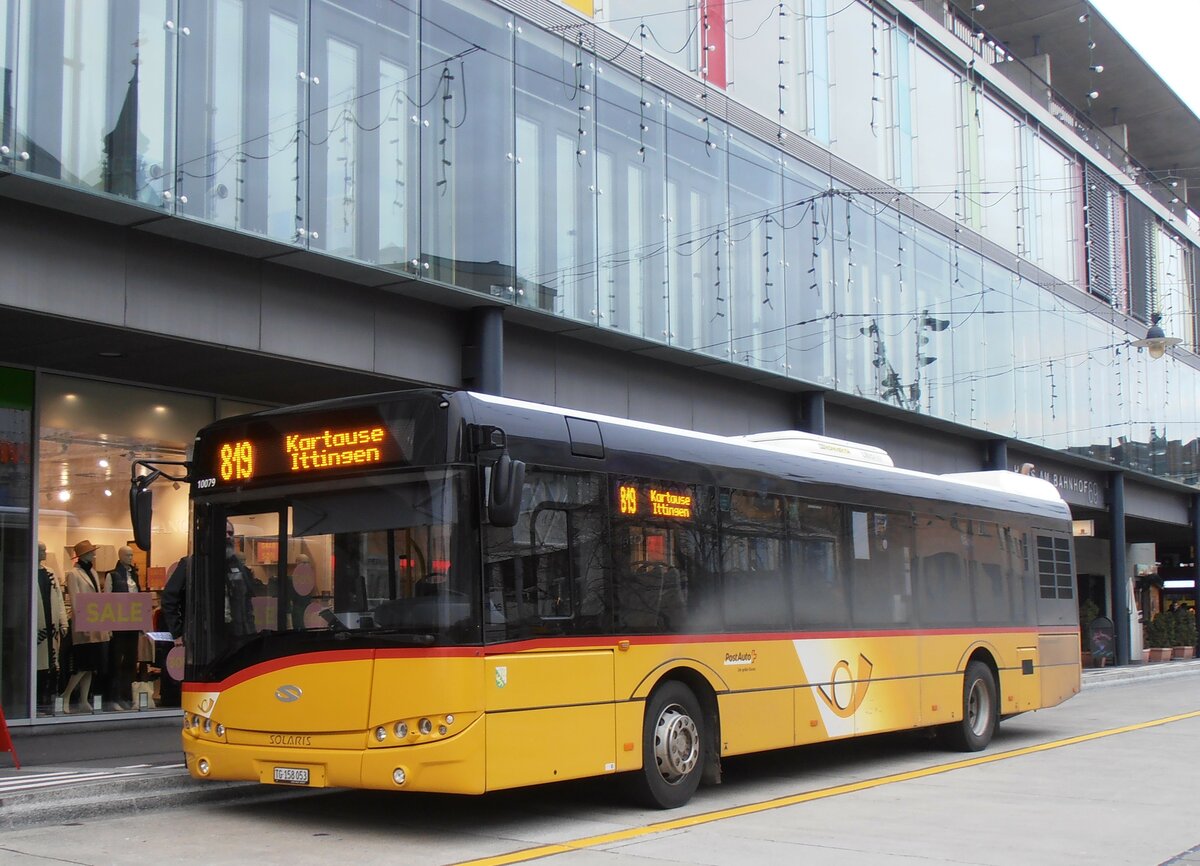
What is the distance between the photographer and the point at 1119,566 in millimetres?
38406

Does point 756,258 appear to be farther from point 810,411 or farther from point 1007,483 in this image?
point 1007,483

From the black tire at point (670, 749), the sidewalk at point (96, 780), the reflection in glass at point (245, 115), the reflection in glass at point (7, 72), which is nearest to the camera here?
the sidewalk at point (96, 780)

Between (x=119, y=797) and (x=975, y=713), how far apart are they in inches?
394

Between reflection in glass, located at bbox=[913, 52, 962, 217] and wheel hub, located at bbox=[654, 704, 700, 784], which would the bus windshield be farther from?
reflection in glass, located at bbox=[913, 52, 962, 217]

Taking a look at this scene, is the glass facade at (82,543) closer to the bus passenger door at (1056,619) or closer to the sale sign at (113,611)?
the sale sign at (113,611)

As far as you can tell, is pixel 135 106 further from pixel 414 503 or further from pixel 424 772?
pixel 424 772

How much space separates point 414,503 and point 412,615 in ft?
2.52

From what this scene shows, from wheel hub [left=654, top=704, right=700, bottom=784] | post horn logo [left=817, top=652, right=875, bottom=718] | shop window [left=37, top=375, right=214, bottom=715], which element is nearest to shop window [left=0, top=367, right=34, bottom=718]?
shop window [left=37, top=375, right=214, bottom=715]

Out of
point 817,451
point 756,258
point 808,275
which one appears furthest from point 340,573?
point 808,275

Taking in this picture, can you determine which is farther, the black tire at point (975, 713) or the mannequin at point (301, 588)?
the black tire at point (975, 713)

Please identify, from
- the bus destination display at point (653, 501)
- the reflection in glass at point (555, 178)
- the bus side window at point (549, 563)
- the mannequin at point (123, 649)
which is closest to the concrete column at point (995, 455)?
the reflection in glass at point (555, 178)

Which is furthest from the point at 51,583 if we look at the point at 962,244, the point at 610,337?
the point at 962,244

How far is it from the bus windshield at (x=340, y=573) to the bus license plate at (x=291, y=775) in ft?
2.66

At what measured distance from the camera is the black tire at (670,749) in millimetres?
10320
